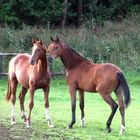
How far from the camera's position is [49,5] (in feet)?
116

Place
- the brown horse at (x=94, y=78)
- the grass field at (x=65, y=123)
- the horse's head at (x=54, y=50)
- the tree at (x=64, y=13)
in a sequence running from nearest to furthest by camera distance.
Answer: the grass field at (x=65, y=123), the brown horse at (x=94, y=78), the horse's head at (x=54, y=50), the tree at (x=64, y=13)

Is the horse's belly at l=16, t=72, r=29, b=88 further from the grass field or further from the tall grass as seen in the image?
the tall grass

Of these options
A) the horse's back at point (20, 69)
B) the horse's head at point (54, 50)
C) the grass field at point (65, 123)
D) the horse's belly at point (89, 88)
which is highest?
the horse's head at point (54, 50)

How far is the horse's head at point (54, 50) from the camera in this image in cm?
1291

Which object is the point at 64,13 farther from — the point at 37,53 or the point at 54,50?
the point at 37,53

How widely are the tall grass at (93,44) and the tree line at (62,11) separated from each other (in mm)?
3258

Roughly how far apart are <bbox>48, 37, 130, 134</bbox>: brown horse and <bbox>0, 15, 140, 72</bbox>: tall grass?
457 inches

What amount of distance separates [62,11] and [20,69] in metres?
22.3

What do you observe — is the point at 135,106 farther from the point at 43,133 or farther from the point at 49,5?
the point at 49,5

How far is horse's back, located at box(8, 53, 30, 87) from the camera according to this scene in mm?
13461

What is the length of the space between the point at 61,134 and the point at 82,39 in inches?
685

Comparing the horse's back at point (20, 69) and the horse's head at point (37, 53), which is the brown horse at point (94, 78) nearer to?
the horse's head at point (37, 53)

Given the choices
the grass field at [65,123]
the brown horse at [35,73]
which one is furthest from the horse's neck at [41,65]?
the grass field at [65,123]

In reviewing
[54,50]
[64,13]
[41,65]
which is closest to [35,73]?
[41,65]
